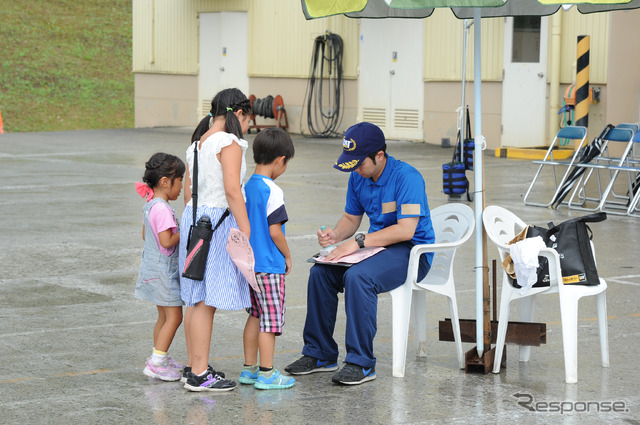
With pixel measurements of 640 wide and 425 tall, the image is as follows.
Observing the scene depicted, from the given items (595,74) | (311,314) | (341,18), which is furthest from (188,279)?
(341,18)

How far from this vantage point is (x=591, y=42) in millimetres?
19562

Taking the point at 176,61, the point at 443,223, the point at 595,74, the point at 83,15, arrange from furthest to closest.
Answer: the point at 83,15
the point at 176,61
the point at 595,74
the point at 443,223

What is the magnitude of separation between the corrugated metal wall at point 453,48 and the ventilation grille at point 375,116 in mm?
1653

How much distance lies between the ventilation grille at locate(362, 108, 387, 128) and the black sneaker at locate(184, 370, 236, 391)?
18.7 meters

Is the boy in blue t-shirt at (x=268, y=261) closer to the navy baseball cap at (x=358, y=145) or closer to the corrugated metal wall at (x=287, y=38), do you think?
the navy baseball cap at (x=358, y=145)

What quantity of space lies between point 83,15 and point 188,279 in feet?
136

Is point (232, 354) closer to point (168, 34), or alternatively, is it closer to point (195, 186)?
point (195, 186)

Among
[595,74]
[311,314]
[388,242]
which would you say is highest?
[595,74]

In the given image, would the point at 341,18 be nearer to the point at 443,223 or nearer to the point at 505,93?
the point at 505,93

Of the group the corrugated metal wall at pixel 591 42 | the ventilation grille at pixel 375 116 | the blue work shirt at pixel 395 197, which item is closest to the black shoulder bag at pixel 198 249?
the blue work shirt at pixel 395 197

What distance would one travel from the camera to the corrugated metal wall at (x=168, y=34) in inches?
1129

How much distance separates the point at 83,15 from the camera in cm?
4503

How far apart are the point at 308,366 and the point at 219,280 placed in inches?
30.8

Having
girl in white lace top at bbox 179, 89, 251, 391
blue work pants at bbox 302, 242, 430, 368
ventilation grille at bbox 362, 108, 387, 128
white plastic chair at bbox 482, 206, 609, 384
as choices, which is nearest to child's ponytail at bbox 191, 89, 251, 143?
girl in white lace top at bbox 179, 89, 251, 391
